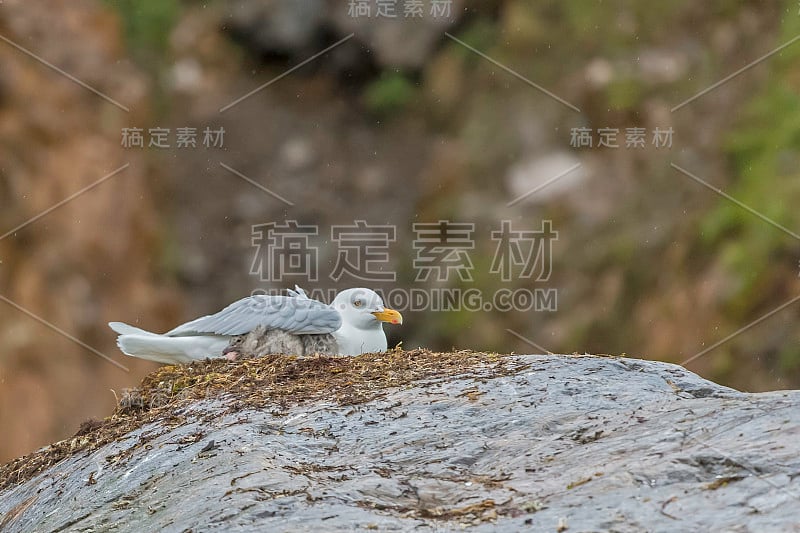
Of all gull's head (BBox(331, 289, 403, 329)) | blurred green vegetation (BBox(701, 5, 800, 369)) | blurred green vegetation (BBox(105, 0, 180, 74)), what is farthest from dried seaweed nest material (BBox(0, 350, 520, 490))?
blurred green vegetation (BBox(105, 0, 180, 74))

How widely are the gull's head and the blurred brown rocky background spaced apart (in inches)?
220

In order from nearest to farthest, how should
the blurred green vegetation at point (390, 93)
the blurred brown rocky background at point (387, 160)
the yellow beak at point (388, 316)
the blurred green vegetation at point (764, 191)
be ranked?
1. the yellow beak at point (388, 316)
2. the blurred green vegetation at point (764, 191)
3. the blurred brown rocky background at point (387, 160)
4. the blurred green vegetation at point (390, 93)

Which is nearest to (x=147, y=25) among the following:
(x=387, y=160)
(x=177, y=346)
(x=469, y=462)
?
(x=387, y=160)

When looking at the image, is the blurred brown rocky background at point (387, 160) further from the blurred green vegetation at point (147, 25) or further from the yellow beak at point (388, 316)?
the yellow beak at point (388, 316)

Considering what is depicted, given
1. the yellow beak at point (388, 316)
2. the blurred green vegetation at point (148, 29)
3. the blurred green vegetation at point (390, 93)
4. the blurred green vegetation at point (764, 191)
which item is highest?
the blurred green vegetation at point (148, 29)

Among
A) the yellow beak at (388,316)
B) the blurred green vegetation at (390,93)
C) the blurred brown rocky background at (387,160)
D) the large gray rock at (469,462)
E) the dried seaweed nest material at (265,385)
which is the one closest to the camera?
the large gray rock at (469,462)

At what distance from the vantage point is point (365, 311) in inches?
225

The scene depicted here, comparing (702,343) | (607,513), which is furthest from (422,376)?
(702,343)

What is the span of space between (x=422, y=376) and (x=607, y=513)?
154cm

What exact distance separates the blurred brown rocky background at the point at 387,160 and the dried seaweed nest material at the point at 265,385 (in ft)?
22.2

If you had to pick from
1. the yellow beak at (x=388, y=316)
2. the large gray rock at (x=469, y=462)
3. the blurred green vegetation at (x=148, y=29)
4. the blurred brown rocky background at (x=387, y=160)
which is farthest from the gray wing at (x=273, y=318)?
the blurred green vegetation at (x=148, y=29)

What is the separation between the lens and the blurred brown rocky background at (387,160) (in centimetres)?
1104

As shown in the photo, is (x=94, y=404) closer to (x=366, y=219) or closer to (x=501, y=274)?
(x=366, y=219)

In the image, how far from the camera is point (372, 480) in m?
3.00
